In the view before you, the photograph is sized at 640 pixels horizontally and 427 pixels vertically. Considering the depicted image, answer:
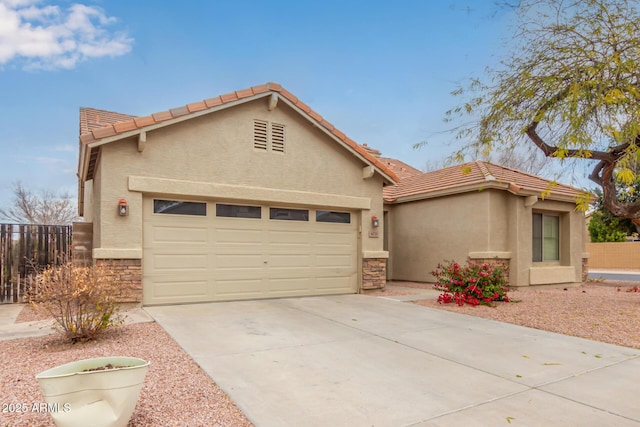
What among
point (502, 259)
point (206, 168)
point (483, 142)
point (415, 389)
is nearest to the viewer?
point (415, 389)

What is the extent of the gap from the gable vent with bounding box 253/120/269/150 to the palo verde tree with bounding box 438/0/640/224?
4365mm

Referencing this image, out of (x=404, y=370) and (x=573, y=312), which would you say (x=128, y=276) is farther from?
(x=573, y=312)

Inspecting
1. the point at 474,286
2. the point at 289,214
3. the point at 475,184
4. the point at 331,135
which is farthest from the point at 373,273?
the point at 475,184

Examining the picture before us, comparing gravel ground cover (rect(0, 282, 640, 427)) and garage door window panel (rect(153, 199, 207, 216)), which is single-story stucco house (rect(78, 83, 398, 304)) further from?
gravel ground cover (rect(0, 282, 640, 427))

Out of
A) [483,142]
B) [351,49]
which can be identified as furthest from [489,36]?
[351,49]

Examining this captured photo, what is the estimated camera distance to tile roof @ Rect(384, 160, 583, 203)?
12477mm

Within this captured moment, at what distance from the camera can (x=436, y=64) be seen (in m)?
10.2

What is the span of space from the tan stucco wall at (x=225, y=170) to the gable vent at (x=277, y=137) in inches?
5.2

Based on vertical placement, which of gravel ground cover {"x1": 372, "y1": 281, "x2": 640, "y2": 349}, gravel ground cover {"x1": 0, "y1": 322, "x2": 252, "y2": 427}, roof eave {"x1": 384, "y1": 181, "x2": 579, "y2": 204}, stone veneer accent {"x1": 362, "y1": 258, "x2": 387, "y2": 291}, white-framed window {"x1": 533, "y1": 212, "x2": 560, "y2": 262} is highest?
roof eave {"x1": 384, "y1": 181, "x2": 579, "y2": 204}

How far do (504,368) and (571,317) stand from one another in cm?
439

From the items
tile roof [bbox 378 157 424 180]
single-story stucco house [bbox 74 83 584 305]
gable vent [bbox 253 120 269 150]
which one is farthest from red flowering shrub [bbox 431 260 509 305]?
tile roof [bbox 378 157 424 180]

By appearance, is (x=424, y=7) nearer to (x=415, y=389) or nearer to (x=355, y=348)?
(x=355, y=348)

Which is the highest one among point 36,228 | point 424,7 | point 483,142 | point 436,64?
point 424,7

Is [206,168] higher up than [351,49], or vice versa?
[351,49]
